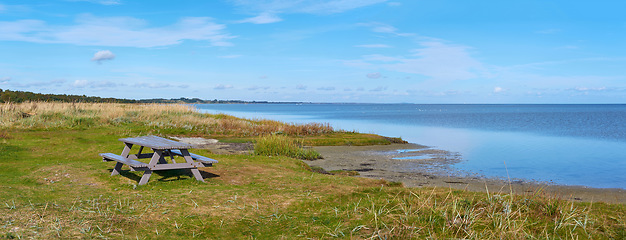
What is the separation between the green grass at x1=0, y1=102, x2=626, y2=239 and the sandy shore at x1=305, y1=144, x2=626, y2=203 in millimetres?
2731

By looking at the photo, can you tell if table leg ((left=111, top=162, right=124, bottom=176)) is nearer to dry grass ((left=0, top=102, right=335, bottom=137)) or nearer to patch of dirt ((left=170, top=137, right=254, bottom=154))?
patch of dirt ((left=170, top=137, right=254, bottom=154))

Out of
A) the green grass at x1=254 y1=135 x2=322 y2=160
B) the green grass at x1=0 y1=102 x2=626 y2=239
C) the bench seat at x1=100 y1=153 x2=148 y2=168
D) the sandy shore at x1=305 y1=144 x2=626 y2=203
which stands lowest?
the sandy shore at x1=305 y1=144 x2=626 y2=203

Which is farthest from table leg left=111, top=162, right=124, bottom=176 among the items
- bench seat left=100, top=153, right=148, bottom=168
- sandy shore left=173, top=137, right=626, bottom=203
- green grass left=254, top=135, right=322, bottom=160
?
sandy shore left=173, top=137, right=626, bottom=203

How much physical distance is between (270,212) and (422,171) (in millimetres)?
9816

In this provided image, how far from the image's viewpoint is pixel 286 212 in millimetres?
6117

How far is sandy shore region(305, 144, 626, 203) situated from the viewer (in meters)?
11.6

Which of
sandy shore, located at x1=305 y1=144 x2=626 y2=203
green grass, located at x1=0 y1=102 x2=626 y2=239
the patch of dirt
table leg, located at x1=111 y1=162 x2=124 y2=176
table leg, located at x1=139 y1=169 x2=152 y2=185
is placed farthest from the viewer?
the patch of dirt

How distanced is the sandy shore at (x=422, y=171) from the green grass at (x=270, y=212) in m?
2.73

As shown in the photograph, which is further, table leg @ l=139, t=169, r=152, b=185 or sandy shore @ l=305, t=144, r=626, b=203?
sandy shore @ l=305, t=144, r=626, b=203

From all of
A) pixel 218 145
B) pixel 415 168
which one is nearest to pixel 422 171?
pixel 415 168

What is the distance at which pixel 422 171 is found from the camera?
14.9 metres

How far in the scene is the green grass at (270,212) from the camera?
16.7 feet

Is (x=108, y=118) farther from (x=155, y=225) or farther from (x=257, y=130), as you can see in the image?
(x=155, y=225)

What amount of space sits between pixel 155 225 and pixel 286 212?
5.72 ft
